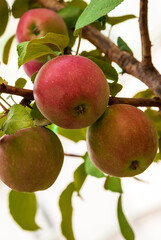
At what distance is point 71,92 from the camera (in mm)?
437

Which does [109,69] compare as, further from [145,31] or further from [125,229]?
[125,229]

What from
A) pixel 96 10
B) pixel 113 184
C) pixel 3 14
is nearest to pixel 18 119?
pixel 96 10

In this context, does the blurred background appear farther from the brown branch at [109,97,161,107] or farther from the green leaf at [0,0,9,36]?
the brown branch at [109,97,161,107]

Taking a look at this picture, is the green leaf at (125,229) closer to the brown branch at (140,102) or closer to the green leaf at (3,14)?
the brown branch at (140,102)

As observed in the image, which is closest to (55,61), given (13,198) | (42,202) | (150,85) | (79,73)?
(79,73)

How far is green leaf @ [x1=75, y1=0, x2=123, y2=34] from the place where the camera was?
420 millimetres

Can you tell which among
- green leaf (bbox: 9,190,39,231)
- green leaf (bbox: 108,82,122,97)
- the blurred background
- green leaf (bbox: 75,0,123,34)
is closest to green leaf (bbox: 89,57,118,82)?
green leaf (bbox: 108,82,122,97)

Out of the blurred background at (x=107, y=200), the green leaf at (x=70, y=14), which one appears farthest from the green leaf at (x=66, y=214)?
the blurred background at (x=107, y=200)

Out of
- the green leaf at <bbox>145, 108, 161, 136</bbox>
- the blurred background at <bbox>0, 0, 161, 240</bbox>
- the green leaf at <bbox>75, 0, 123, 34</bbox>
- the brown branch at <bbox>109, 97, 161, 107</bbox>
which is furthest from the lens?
the blurred background at <bbox>0, 0, 161, 240</bbox>

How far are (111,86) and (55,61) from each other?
128 millimetres

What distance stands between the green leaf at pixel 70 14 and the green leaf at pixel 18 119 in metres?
0.36

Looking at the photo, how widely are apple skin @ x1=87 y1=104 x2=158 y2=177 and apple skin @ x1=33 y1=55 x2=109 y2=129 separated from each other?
41 millimetres

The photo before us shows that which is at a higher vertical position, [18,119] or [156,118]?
[18,119]

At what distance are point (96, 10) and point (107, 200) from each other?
1.47 m
